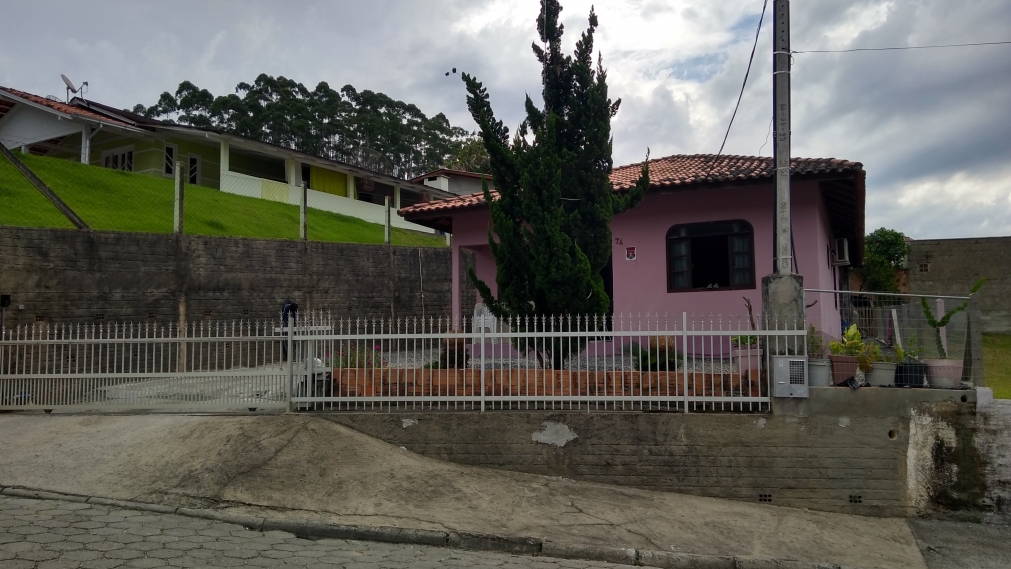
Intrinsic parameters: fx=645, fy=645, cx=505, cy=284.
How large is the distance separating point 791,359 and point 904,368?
1131 mm

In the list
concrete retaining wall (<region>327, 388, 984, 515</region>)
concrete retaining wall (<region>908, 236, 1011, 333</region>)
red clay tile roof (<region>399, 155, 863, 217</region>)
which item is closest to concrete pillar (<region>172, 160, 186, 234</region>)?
red clay tile roof (<region>399, 155, 863, 217</region>)

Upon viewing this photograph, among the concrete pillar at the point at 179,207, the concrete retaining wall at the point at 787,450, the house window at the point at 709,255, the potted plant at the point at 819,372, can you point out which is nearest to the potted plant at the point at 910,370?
the concrete retaining wall at the point at 787,450

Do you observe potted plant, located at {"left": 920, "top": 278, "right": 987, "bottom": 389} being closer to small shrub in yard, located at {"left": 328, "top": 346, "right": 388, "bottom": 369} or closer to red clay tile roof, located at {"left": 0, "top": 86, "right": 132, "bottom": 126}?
small shrub in yard, located at {"left": 328, "top": 346, "right": 388, "bottom": 369}

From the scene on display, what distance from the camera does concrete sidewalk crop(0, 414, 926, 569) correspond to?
518 cm

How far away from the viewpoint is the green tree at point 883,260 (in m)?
18.5

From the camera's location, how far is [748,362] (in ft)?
20.8

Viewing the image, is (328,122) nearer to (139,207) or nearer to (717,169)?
(139,207)

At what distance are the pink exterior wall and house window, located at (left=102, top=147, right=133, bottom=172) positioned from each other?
58.4 ft

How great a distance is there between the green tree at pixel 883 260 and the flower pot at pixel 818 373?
14.2m

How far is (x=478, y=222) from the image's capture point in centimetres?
1228

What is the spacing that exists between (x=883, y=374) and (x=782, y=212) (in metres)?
1.84

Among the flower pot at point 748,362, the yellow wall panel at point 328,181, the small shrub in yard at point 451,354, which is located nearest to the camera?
the flower pot at point 748,362

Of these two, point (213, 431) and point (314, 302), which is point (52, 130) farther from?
point (213, 431)

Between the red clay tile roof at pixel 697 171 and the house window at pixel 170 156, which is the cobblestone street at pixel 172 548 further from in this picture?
the house window at pixel 170 156
